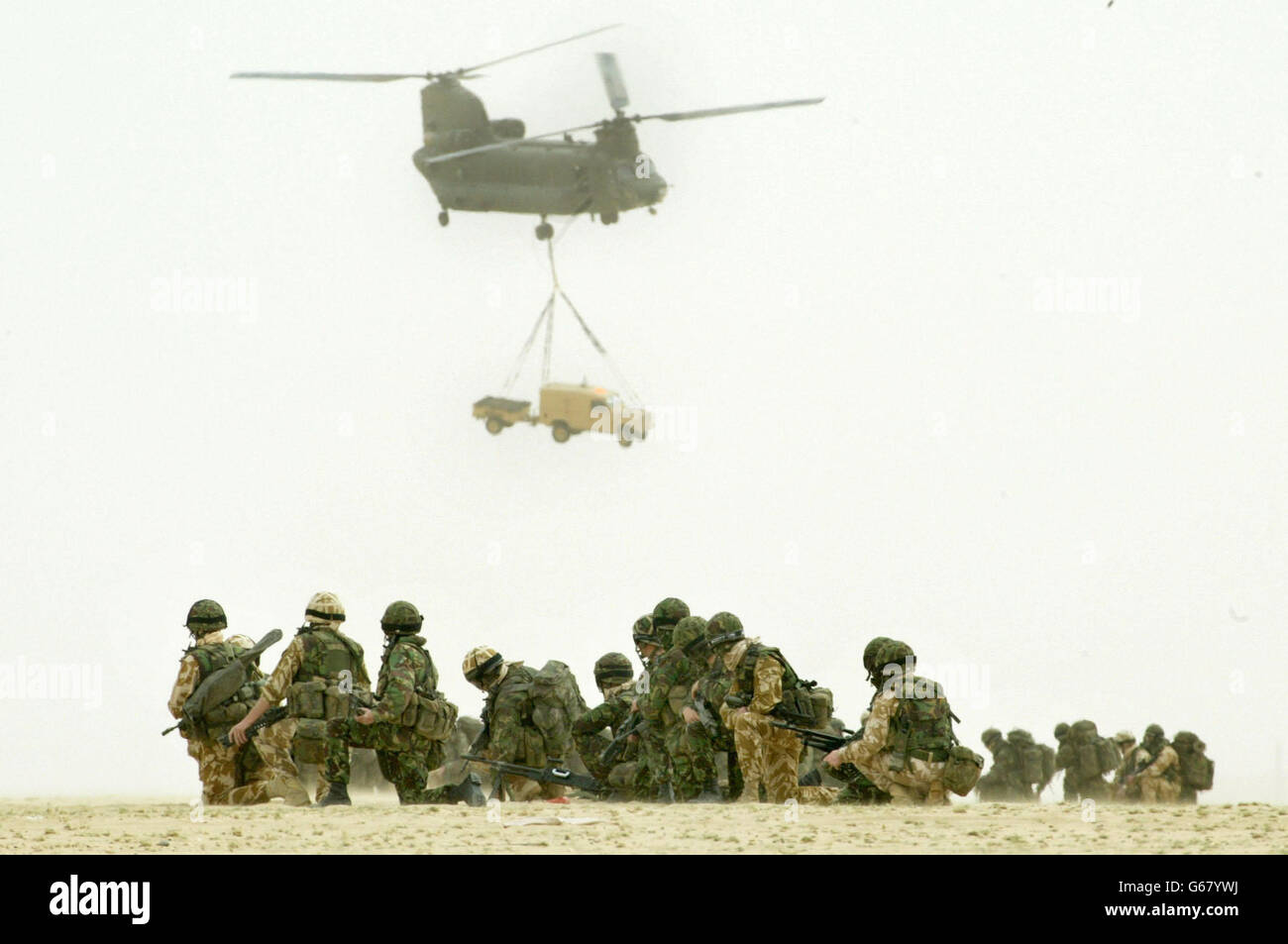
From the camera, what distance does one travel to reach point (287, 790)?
17.3 m

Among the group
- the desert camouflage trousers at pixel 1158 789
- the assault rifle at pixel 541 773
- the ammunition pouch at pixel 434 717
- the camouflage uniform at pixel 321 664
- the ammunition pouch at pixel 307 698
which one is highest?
the camouflage uniform at pixel 321 664

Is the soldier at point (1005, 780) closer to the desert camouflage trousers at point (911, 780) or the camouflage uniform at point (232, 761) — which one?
the desert camouflage trousers at point (911, 780)

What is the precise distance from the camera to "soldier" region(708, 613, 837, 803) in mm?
17047

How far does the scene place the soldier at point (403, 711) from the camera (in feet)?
56.2

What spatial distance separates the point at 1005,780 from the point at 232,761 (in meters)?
12.7

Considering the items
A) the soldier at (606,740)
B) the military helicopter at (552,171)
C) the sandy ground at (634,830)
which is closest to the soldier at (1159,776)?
the sandy ground at (634,830)

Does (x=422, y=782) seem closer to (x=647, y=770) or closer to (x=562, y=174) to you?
(x=647, y=770)

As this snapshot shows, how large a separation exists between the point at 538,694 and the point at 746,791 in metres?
2.27

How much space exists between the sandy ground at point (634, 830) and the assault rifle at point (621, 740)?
0.80 meters

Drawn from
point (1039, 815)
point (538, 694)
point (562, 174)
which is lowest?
point (1039, 815)

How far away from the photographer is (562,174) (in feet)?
158
